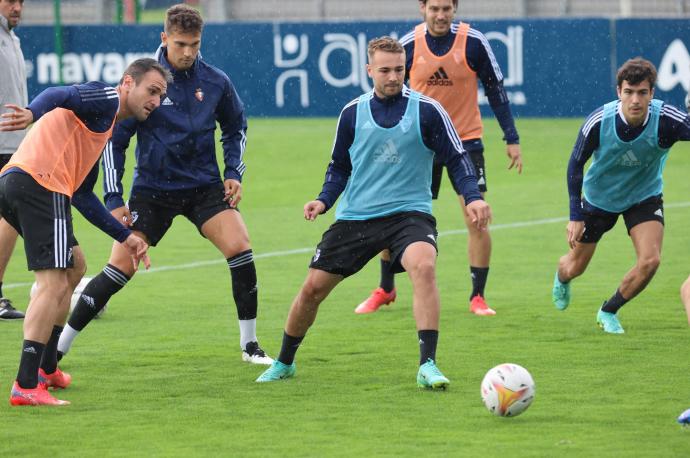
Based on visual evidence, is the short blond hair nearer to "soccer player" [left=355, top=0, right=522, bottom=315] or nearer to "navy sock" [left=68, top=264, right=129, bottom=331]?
"navy sock" [left=68, top=264, right=129, bottom=331]

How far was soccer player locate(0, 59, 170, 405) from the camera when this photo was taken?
7020 millimetres

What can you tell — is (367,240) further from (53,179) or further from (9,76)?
(9,76)

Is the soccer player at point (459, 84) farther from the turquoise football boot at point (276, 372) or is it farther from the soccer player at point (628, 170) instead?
the turquoise football boot at point (276, 372)

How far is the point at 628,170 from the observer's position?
9.02 meters

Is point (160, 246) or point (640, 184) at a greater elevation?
point (640, 184)

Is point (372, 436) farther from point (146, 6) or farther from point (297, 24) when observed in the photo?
point (146, 6)

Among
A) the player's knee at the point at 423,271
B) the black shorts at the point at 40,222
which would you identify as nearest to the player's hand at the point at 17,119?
the black shorts at the point at 40,222

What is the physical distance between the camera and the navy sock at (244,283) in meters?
8.35

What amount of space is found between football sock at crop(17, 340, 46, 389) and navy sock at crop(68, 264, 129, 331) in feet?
3.23

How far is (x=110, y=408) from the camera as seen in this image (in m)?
7.16

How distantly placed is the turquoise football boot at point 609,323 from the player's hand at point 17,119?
435 centimetres

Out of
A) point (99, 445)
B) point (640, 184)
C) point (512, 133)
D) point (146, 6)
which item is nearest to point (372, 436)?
point (99, 445)

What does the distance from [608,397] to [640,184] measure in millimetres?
2343

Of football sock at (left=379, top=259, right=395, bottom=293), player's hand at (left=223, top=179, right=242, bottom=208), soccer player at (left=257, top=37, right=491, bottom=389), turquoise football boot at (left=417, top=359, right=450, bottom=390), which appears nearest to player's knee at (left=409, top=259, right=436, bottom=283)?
soccer player at (left=257, top=37, right=491, bottom=389)
